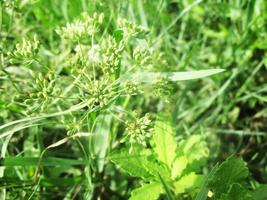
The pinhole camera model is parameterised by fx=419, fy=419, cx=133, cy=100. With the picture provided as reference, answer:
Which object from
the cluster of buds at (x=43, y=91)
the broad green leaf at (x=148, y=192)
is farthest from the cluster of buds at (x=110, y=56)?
the broad green leaf at (x=148, y=192)

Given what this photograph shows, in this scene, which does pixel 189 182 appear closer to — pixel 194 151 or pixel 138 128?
pixel 194 151

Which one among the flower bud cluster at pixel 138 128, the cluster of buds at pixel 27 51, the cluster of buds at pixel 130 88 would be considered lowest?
the flower bud cluster at pixel 138 128

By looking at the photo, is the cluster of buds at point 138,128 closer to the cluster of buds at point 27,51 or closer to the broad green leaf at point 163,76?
the broad green leaf at point 163,76

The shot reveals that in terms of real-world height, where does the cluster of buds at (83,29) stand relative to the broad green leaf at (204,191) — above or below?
above

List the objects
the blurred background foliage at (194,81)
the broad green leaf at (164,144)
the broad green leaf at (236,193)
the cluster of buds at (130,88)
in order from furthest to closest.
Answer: the blurred background foliage at (194,81)
the broad green leaf at (164,144)
the cluster of buds at (130,88)
the broad green leaf at (236,193)

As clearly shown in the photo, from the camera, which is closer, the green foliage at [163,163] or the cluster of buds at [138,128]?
the cluster of buds at [138,128]

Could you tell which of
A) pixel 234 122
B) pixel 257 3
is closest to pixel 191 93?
pixel 234 122
